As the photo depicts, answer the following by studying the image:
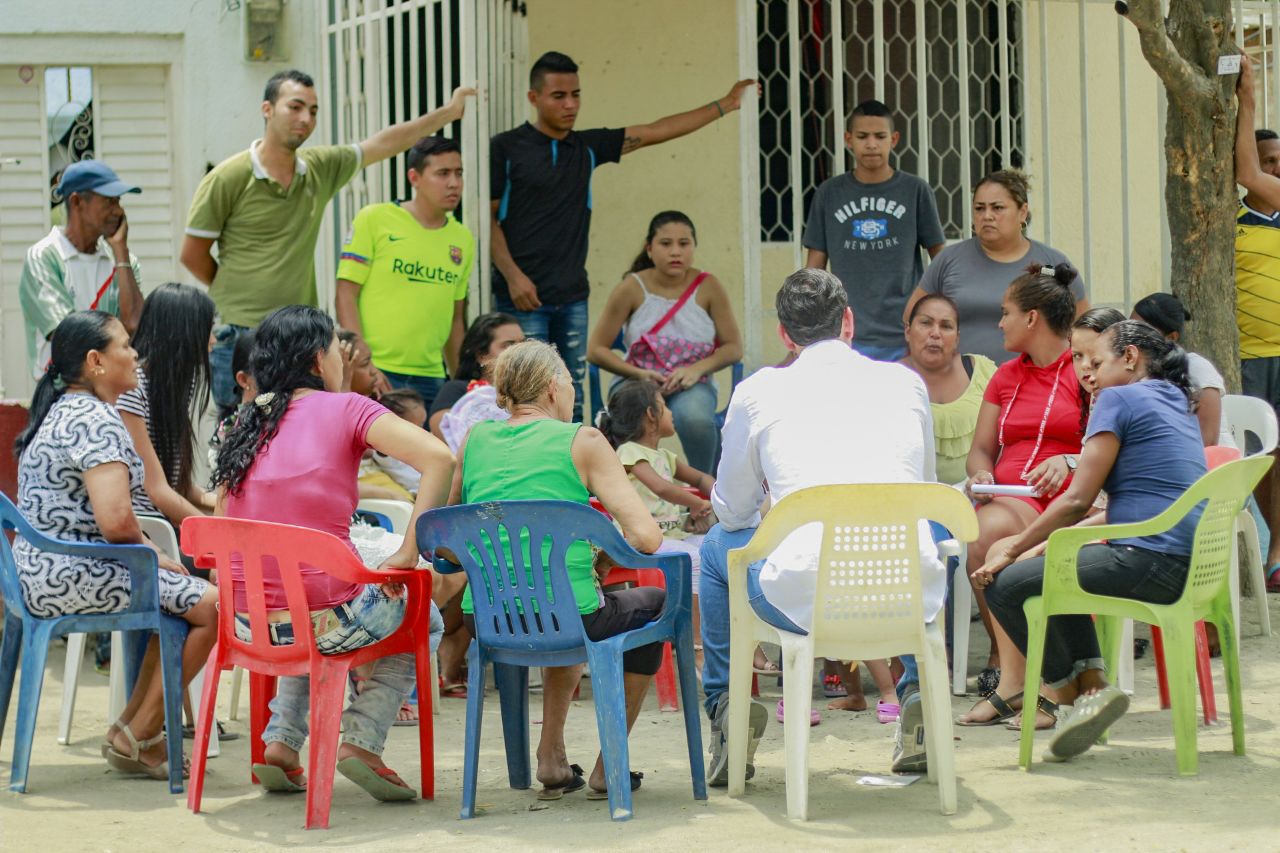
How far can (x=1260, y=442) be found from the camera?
7.28 meters

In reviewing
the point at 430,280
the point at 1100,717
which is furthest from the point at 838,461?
the point at 430,280

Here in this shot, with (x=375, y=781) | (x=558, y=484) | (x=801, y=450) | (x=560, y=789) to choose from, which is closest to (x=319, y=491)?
(x=558, y=484)

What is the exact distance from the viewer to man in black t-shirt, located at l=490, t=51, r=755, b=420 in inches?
297

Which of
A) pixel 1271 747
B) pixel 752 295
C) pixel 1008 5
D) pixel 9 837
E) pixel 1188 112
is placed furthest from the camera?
pixel 1008 5

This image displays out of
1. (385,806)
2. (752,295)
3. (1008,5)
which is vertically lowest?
(385,806)

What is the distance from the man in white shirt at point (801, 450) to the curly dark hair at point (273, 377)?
47.2 inches

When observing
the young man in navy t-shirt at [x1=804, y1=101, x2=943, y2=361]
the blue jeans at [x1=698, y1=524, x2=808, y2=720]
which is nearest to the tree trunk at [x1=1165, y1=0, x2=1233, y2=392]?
the young man in navy t-shirt at [x1=804, y1=101, x2=943, y2=361]

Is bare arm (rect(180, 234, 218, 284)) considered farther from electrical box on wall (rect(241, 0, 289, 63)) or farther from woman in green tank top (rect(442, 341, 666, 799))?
woman in green tank top (rect(442, 341, 666, 799))

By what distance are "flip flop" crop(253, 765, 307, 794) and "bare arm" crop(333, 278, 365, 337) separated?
2.75m

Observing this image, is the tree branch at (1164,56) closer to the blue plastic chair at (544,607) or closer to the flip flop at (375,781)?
the blue plastic chair at (544,607)

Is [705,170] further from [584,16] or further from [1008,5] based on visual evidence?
[1008,5]

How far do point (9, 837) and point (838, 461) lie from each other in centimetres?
236

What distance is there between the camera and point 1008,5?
8914 millimetres

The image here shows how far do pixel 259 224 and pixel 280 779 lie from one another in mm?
2940
